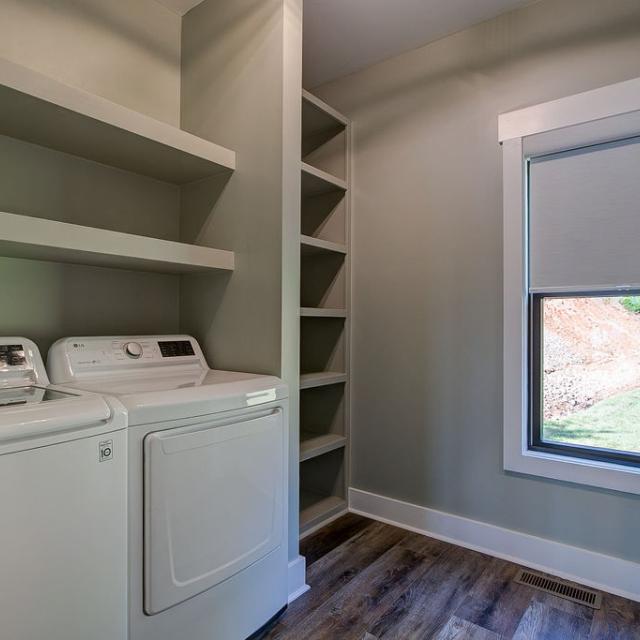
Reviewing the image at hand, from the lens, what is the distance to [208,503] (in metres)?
1.39

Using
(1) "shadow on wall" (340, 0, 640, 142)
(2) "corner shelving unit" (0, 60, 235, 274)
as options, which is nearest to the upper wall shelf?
(2) "corner shelving unit" (0, 60, 235, 274)

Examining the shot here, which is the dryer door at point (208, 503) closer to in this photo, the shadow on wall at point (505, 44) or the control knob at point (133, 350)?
the control knob at point (133, 350)

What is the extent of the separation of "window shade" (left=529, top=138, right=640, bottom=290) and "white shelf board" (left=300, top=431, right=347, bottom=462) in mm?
1361

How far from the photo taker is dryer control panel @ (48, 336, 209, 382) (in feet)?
5.31

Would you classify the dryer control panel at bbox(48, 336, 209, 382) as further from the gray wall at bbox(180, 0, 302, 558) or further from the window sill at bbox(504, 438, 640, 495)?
the window sill at bbox(504, 438, 640, 495)

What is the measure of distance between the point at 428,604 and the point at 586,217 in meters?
1.74

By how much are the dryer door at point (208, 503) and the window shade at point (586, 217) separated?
1401 millimetres

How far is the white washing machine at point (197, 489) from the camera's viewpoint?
125 centimetres

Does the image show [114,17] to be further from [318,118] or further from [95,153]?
[318,118]

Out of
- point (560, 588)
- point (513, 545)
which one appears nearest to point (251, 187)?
point (513, 545)

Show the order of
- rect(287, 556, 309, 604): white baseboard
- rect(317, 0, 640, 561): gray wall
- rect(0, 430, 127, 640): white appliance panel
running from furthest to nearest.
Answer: rect(317, 0, 640, 561): gray wall → rect(287, 556, 309, 604): white baseboard → rect(0, 430, 127, 640): white appliance panel

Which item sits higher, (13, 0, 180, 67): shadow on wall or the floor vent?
(13, 0, 180, 67): shadow on wall

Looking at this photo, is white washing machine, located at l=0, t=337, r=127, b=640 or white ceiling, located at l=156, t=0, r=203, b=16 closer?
white washing machine, located at l=0, t=337, r=127, b=640

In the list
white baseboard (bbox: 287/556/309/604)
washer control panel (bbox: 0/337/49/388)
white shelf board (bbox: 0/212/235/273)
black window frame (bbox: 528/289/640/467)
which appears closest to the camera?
white shelf board (bbox: 0/212/235/273)
